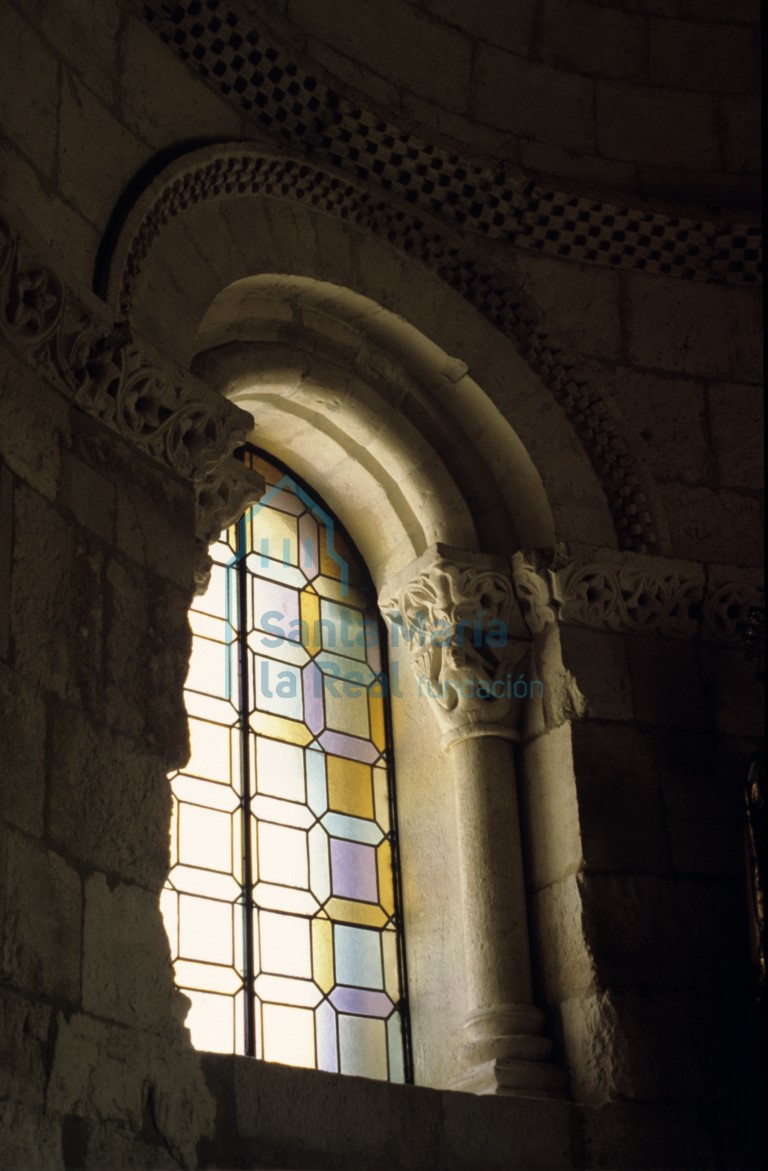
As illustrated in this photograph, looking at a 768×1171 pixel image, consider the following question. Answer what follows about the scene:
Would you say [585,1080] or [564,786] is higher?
[564,786]

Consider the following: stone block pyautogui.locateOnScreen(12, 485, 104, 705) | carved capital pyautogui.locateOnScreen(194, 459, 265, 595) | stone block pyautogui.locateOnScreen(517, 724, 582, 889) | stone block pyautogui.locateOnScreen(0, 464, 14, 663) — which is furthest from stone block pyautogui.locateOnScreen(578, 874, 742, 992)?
stone block pyautogui.locateOnScreen(0, 464, 14, 663)

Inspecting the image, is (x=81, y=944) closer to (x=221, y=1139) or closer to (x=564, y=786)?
(x=221, y=1139)

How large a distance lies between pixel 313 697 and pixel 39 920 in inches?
91.0

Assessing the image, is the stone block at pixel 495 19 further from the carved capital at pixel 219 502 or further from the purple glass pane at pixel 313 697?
the purple glass pane at pixel 313 697

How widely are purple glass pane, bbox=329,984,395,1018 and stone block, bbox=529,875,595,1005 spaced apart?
587 mm

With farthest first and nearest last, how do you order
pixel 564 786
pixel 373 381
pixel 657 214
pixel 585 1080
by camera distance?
pixel 657 214 → pixel 373 381 → pixel 564 786 → pixel 585 1080

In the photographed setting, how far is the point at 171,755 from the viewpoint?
16.2 feet

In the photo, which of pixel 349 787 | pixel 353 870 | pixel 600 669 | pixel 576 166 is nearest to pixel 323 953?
pixel 353 870

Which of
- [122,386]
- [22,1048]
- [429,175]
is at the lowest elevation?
[22,1048]

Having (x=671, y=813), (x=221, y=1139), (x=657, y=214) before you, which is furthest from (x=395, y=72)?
(x=221, y=1139)

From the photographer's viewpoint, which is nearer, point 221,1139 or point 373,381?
point 221,1139

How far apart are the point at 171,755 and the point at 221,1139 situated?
1053 millimetres

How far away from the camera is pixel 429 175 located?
676 centimetres

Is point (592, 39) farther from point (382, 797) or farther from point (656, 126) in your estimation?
point (382, 797)
